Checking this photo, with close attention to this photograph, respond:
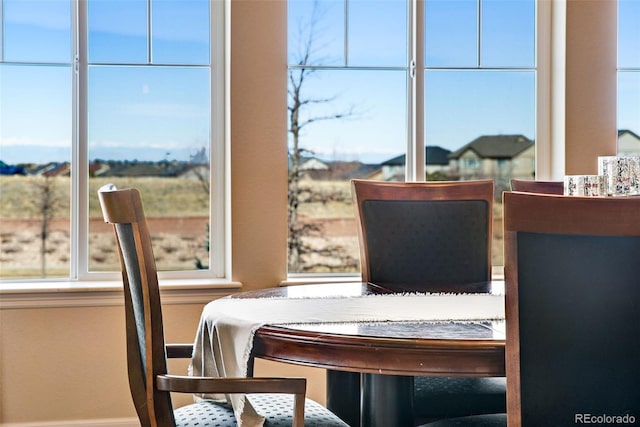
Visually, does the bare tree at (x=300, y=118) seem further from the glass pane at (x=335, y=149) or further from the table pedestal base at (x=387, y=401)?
the table pedestal base at (x=387, y=401)

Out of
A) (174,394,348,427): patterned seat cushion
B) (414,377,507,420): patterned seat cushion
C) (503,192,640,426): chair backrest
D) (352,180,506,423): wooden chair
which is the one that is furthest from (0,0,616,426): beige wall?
(503,192,640,426): chair backrest

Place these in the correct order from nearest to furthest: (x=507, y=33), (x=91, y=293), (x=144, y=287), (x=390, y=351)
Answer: (x=390, y=351) → (x=144, y=287) → (x=91, y=293) → (x=507, y=33)

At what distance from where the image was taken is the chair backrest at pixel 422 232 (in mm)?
2746

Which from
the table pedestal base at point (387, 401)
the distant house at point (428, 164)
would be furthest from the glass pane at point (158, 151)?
the table pedestal base at point (387, 401)

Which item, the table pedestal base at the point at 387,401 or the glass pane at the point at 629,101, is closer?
the table pedestal base at the point at 387,401

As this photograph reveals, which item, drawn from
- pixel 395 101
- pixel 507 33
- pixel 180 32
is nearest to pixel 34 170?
pixel 180 32

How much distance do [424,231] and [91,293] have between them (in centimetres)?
143

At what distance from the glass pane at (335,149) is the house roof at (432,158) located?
24mm

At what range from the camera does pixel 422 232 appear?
2.76 m

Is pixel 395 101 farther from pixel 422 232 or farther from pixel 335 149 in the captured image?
pixel 422 232

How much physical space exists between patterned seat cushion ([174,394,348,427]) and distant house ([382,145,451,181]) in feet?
5.79

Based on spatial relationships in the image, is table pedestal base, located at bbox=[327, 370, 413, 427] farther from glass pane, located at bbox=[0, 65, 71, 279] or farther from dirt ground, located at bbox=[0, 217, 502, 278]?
glass pane, located at bbox=[0, 65, 71, 279]

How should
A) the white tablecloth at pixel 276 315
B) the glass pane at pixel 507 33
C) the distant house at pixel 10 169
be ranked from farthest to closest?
1. the glass pane at pixel 507 33
2. the distant house at pixel 10 169
3. the white tablecloth at pixel 276 315

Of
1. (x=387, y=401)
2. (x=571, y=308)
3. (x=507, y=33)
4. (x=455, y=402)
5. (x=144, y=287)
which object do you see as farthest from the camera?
(x=507, y=33)
